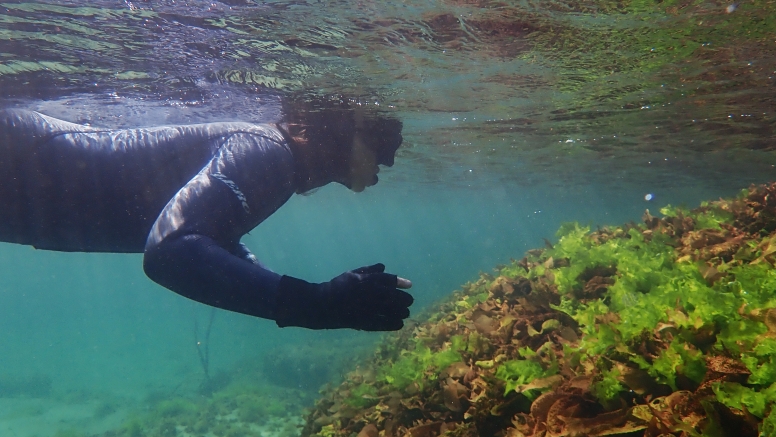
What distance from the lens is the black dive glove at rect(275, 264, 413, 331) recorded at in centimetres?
228

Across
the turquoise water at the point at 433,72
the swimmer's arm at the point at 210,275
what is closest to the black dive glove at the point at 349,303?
the swimmer's arm at the point at 210,275

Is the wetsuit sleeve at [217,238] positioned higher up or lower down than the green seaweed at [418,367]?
higher up

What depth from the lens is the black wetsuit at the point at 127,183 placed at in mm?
2582

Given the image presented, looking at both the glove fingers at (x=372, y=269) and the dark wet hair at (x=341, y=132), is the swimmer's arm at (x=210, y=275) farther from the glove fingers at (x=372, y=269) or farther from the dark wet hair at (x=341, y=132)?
the dark wet hair at (x=341, y=132)

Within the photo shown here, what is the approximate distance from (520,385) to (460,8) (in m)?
6.49

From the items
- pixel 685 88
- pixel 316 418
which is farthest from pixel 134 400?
pixel 685 88

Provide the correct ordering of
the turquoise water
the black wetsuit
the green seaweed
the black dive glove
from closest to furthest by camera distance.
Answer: the black dive glove, the black wetsuit, the green seaweed, the turquoise water

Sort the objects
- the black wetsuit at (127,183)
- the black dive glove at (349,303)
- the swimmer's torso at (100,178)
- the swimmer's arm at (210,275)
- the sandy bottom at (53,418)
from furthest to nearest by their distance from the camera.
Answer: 1. the sandy bottom at (53,418)
2. the swimmer's torso at (100,178)
3. the black wetsuit at (127,183)
4. the black dive glove at (349,303)
5. the swimmer's arm at (210,275)

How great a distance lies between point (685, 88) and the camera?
37.6 feet

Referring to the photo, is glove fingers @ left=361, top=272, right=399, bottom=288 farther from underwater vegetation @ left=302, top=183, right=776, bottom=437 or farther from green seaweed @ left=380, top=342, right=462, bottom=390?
green seaweed @ left=380, top=342, right=462, bottom=390

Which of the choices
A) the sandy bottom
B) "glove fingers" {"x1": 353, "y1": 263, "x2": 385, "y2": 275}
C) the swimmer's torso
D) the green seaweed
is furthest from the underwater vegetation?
the sandy bottom

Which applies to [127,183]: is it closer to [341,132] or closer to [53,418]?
[341,132]

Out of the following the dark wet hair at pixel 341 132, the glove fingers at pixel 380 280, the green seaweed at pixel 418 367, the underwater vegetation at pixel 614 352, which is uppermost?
the dark wet hair at pixel 341 132

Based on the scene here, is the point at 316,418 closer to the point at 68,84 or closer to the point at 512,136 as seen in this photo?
the point at 68,84
